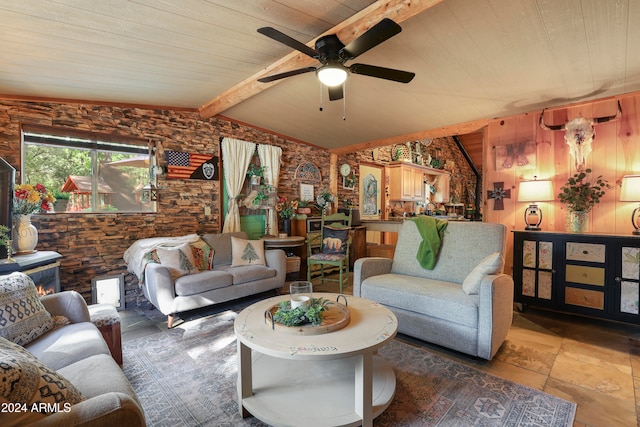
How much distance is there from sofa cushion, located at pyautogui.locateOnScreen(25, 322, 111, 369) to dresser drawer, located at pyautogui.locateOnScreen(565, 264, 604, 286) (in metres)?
4.02

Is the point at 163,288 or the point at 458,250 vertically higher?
the point at 458,250

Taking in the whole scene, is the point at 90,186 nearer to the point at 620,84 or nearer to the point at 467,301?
the point at 467,301

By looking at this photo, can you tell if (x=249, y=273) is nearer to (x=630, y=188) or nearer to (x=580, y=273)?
(x=580, y=273)

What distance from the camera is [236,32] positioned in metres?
2.24

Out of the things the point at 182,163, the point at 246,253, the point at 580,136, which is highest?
the point at 580,136

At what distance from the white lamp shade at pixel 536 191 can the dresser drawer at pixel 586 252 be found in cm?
64

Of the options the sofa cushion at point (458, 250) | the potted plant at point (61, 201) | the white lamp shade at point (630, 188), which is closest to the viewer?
the sofa cushion at point (458, 250)

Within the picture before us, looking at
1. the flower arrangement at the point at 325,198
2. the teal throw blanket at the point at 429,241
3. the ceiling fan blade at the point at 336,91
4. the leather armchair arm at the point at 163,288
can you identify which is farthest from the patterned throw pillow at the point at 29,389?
the flower arrangement at the point at 325,198

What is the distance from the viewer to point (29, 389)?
2.56ft

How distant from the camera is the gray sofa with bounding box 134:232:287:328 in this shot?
2863 millimetres

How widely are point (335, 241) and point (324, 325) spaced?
110 inches

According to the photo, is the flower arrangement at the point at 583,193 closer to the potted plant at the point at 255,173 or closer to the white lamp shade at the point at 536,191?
the white lamp shade at the point at 536,191

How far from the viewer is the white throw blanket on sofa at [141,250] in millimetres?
3129

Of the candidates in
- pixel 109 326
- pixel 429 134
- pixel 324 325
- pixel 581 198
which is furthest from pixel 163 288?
pixel 581 198
